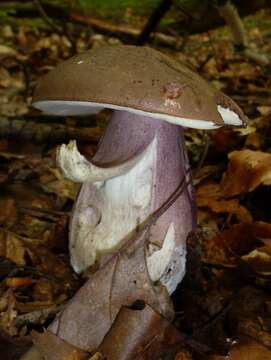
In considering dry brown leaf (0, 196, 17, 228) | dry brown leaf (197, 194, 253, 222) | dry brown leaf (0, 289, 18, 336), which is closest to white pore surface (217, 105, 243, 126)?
dry brown leaf (197, 194, 253, 222)

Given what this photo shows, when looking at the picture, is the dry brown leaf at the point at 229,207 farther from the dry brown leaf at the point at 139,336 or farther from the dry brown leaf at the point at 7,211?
the dry brown leaf at the point at 139,336

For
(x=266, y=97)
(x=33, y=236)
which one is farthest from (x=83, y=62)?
(x=266, y=97)

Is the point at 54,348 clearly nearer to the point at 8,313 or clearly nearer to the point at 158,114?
the point at 8,313

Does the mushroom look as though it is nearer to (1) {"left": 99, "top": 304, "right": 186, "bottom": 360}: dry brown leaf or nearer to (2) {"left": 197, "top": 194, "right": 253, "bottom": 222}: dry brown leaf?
(1) {"left": 99, "top": 304, "right": 186, "bottom": 360}: dry brown leaf

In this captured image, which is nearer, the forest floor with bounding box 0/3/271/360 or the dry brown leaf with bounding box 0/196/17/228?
the forest floor with bounding box 0/3/271/360

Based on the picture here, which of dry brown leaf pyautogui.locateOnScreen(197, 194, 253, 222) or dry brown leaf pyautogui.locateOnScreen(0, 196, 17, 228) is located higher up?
dry brown leaf pyautogui.locateOnScreen(197, 194, 253, 222)

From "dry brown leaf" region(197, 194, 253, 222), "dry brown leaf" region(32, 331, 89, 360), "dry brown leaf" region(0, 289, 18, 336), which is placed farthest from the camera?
"dry brown leaf" region(197, 194, 253, 222)

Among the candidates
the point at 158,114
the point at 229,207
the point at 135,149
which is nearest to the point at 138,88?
the point at 158,114
